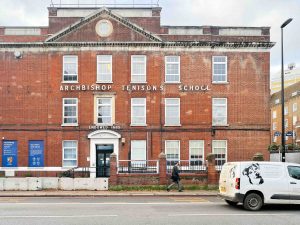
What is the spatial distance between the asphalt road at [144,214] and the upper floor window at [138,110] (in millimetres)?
16750

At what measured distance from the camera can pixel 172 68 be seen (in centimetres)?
3750

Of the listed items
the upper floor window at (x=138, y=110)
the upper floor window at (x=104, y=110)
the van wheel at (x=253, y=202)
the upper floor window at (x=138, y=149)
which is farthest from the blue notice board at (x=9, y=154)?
the van wheel at (x=253, y=202)

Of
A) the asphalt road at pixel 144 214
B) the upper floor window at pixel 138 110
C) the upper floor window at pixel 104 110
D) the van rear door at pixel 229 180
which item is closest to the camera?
the asphalt road at pixel 144 214

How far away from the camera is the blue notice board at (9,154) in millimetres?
36344

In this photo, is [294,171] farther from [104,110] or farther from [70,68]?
[70,68]

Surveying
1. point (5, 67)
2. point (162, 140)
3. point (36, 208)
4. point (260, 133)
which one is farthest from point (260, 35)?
point (36, 208)

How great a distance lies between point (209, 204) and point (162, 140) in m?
16.3

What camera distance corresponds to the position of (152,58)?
37219 mm

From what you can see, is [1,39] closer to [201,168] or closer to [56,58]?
[56,58]

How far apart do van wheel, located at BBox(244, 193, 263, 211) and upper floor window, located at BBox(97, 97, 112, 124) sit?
19.7 metres

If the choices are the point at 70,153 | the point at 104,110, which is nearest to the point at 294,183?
the point at 104,110

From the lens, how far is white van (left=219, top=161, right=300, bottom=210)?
1825cm

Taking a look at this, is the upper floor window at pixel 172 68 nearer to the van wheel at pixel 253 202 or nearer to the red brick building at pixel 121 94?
the red brick building at pixel 121 94

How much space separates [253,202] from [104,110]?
2026 cm
